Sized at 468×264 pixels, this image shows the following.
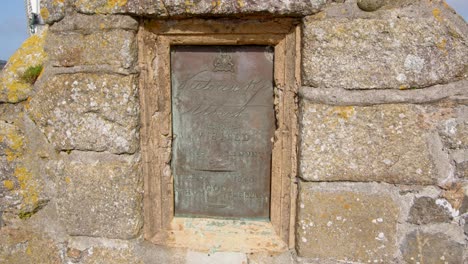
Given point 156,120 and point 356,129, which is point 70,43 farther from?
point 356,129

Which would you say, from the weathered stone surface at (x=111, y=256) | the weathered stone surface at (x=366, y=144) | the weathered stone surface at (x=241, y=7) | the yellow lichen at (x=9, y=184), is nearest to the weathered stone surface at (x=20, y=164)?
the yellow lichen at (x=9, y=184)

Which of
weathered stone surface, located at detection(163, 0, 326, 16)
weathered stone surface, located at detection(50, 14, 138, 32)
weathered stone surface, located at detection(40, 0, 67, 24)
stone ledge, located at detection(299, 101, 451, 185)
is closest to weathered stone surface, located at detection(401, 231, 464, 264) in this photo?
stone ledge, located at detection(299, 101, 451, 185)

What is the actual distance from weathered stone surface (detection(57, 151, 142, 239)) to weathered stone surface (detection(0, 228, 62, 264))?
20 centimetres

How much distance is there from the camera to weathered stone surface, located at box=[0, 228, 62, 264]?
5.29 ft

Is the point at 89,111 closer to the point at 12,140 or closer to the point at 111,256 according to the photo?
the point at 12,140

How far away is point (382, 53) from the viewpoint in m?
1.29

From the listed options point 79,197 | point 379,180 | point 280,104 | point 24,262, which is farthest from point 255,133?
point 24,262

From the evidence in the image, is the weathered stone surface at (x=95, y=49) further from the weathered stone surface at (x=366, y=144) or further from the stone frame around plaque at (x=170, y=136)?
the weathered stone surface at (x=366, y=144)

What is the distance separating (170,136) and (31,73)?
662 millimetres

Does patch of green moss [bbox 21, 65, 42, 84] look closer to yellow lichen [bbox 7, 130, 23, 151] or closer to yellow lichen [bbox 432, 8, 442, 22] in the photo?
yellow lichen [bbox 7, 130, 23, 151]

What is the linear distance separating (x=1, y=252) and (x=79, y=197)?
526 millimetres

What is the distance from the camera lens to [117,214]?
4.98 ft

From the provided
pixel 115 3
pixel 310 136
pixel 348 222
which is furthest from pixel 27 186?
pixel 348 222

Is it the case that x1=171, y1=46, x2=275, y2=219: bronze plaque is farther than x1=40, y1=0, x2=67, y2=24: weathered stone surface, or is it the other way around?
x1=171, y1=46, x2=275, y2=219: bronze plaque
